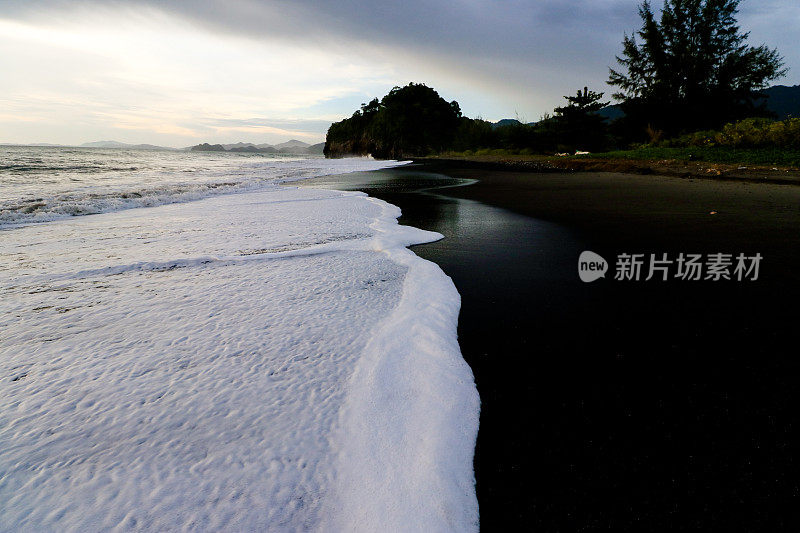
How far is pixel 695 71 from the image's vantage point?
96.1 feet

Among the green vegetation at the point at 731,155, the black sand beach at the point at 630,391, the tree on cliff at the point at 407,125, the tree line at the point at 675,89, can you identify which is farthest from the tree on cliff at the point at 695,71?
the tree on cliff at the point at 407,125

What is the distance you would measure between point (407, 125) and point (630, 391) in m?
94.5

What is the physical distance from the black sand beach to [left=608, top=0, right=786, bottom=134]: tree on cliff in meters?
31.9

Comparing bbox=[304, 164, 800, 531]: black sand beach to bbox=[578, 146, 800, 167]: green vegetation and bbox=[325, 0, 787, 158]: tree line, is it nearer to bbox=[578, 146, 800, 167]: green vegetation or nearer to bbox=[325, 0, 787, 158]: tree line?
bbox=[578, 146, 800, 167]: green vegetation

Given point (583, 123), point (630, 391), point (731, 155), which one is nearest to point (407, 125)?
point (583, 123)

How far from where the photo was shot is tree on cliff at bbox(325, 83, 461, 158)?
89000mm

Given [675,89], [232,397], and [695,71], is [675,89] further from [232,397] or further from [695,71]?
[232,397]

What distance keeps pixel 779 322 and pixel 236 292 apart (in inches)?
174

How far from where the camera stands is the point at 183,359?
7.46 feet

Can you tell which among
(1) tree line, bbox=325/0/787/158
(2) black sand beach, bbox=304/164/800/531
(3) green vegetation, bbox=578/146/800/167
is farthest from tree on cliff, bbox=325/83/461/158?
(2) black sand beach, bbox=304/164/800/531

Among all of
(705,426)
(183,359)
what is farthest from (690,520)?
(183,359)

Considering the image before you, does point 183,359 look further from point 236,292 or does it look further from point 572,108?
point 572,108

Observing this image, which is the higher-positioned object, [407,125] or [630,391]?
[407,125]

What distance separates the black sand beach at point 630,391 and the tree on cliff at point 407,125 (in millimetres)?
87925
